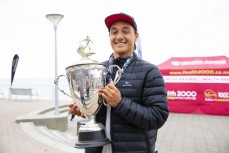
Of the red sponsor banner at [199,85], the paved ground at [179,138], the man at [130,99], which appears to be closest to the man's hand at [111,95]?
the man at [130,99]

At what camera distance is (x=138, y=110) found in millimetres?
1449

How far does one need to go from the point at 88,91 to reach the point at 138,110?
363 millimetres

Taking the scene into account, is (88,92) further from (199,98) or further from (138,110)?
(199,98)

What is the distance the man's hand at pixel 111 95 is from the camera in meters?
1.42

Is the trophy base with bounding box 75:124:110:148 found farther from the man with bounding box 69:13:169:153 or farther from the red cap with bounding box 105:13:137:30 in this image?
the red cap with bounding box 105:13:137:30

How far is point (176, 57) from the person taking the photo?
39.7ft

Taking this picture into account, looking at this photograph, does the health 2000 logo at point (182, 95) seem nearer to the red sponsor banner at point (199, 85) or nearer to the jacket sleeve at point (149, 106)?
the red sponsor banner at point (199, 85)

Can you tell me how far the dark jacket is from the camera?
146 cm

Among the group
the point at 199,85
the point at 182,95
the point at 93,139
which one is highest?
the point at 93,139

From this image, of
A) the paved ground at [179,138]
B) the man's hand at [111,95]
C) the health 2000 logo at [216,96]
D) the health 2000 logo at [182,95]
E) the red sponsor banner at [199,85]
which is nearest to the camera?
the man's hand at [111,95]

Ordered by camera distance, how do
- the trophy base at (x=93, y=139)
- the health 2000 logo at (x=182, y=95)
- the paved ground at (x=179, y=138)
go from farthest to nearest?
the health 2000 logo at (x=182, y=95) < the paved ground at (x=179, y=138) < the trophy base at (x=93, y=139)

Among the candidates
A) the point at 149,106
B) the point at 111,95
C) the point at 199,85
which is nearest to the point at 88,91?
the point at 111,95

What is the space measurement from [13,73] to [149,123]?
15.9 metres

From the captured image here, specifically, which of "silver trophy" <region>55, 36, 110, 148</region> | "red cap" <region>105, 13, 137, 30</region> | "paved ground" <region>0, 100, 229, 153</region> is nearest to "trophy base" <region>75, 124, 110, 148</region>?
"silver trophy" <region>55, 36, 110, 148</region>
